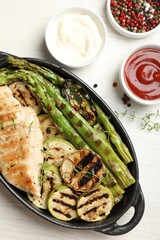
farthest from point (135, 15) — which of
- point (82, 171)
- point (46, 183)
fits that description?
point (46, 183)

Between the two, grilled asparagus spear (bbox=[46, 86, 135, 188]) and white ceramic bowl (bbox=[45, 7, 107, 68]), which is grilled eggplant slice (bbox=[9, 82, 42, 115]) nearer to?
grilled asparagus spear (bbox=[46, 86, 135, 188])

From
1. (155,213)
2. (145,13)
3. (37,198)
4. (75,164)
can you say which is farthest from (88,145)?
(145,13)

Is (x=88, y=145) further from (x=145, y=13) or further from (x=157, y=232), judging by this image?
(x=145, y=13)

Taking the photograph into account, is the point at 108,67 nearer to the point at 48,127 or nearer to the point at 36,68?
the point at 36,68

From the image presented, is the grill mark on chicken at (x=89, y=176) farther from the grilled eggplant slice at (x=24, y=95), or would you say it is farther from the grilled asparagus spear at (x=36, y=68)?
the grilled asparagus spear at (x=36, y=68)

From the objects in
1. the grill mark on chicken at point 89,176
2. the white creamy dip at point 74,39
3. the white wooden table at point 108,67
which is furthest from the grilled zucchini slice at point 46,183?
the white creamy dip at point 74,39

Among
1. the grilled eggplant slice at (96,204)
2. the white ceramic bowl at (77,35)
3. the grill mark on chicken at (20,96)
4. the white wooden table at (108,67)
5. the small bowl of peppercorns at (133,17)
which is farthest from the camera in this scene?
the small bowl of peppercorns at (133,17)

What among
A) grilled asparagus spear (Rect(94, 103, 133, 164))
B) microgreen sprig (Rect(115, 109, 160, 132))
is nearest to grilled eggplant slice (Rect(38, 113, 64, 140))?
grilled asparagus spear (Rect(94, 103, 133, 164))
